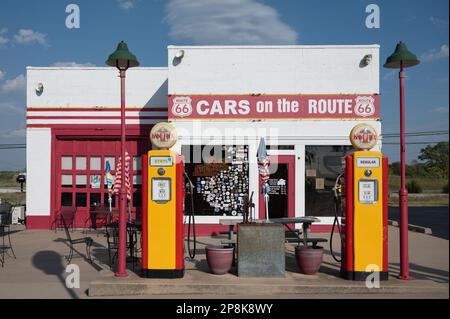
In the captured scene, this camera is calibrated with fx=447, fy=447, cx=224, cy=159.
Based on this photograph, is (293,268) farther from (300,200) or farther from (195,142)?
(195,142)

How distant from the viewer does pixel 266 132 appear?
42.7ft

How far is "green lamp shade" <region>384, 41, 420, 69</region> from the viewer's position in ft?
24.1

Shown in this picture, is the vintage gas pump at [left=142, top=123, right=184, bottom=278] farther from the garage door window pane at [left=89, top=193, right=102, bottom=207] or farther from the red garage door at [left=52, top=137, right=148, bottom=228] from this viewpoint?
the garage door window pane at [left=89, top=193, right=102, bottom=207]

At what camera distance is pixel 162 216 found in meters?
7.37

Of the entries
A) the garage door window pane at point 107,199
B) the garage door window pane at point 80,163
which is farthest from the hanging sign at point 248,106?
the garage door window pane at point 80,163

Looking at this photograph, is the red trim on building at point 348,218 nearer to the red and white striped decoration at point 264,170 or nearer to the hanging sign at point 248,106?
the red and white striped decoration at point 264,170

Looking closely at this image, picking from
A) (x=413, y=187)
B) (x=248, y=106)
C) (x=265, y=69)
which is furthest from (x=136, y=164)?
(x=413, y=187)

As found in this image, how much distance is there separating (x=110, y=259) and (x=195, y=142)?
484cm

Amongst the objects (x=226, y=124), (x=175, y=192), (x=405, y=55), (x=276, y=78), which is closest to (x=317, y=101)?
(x=276, y=78)

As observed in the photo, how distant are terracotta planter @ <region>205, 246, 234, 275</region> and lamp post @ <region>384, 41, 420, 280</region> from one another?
9.31 ft

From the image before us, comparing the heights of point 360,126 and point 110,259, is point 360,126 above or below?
above

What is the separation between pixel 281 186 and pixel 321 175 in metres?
1.20

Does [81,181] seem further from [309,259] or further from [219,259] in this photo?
[309,259]
